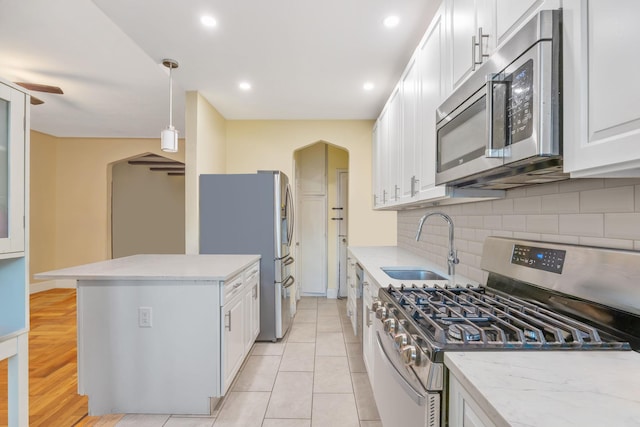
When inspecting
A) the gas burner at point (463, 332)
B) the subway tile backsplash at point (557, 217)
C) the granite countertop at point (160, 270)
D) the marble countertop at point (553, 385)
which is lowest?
the granite countertop at point (160, 270)

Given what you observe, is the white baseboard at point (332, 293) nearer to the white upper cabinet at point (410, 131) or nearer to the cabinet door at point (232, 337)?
the cabinet door at point (232, 337)

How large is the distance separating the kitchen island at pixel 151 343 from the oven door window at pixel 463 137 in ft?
5.00

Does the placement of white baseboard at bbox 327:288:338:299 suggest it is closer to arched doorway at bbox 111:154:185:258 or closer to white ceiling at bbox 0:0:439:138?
white ceiling at bbox 0:0:439:138

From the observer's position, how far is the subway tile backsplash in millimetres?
991

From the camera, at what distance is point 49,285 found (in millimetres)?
5902

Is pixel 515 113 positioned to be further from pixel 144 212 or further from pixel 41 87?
pixel 144 212

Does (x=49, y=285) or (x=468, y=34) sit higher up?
(x=468, y=34)

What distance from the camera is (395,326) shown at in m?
1.20

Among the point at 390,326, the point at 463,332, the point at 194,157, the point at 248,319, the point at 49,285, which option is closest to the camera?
the point at 463,332

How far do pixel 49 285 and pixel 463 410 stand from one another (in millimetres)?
7387

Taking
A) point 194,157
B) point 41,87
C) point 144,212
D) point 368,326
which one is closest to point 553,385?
point 368,326

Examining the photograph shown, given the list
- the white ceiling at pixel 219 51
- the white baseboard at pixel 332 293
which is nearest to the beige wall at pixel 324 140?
the white ceiling at pixel 219 51

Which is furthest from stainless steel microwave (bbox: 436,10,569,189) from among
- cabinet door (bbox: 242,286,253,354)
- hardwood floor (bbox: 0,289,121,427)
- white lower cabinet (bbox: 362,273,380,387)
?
hardwood floor (bbox: 0,289,121,427)

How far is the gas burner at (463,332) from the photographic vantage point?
2.99 feet
